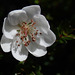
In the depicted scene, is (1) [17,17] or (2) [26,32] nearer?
(1) [17,17]

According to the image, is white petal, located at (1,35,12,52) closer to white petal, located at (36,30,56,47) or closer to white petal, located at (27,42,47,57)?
white petal, located at (27,42,47,57)

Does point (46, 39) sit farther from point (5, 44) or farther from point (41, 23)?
point (5, 44)

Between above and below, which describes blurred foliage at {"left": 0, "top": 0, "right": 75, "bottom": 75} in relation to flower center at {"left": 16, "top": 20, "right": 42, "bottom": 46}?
below

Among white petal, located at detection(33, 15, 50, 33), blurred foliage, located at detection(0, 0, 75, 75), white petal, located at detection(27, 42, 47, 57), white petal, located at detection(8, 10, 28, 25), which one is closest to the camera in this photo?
white petal, located at detection(8, 10, 28, 25)

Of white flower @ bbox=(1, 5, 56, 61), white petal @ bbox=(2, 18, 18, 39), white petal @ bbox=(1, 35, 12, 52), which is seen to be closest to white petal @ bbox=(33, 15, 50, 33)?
white flower @ bbox=(1, 5, 56, 61)

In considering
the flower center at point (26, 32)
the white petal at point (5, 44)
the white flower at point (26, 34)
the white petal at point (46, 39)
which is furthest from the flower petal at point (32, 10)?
the white petal at point (5, 44)

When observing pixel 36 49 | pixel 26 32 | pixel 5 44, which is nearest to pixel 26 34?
pixel 26 32
